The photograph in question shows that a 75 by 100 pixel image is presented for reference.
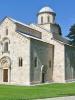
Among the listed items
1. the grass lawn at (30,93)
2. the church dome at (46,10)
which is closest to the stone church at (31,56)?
the church dome at (46,10)

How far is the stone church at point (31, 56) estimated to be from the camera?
41062 millimetres

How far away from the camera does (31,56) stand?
41.0 m

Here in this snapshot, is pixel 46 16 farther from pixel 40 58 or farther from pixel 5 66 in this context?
pixel 5 66

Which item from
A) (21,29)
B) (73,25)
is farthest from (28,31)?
(73,25)

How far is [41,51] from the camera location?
4447 centimetres

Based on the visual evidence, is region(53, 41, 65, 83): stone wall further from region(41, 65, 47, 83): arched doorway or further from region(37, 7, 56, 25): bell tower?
region(37, 7, 56, 25): bell tower

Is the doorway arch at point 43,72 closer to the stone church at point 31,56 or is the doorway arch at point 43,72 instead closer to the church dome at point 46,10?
the stone church at point 31,56

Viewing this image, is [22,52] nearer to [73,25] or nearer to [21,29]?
[21,29]

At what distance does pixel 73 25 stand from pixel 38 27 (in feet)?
50.5

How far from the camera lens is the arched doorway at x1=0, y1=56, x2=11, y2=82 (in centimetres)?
4291

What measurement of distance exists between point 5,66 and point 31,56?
4983 mm

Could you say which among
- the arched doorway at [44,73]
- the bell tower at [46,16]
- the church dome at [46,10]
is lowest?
the arched doorway at [44,73]

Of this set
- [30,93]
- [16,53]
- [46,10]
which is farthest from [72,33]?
[30,93]

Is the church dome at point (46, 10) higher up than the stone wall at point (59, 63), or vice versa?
the church dome at point (46, 10)
